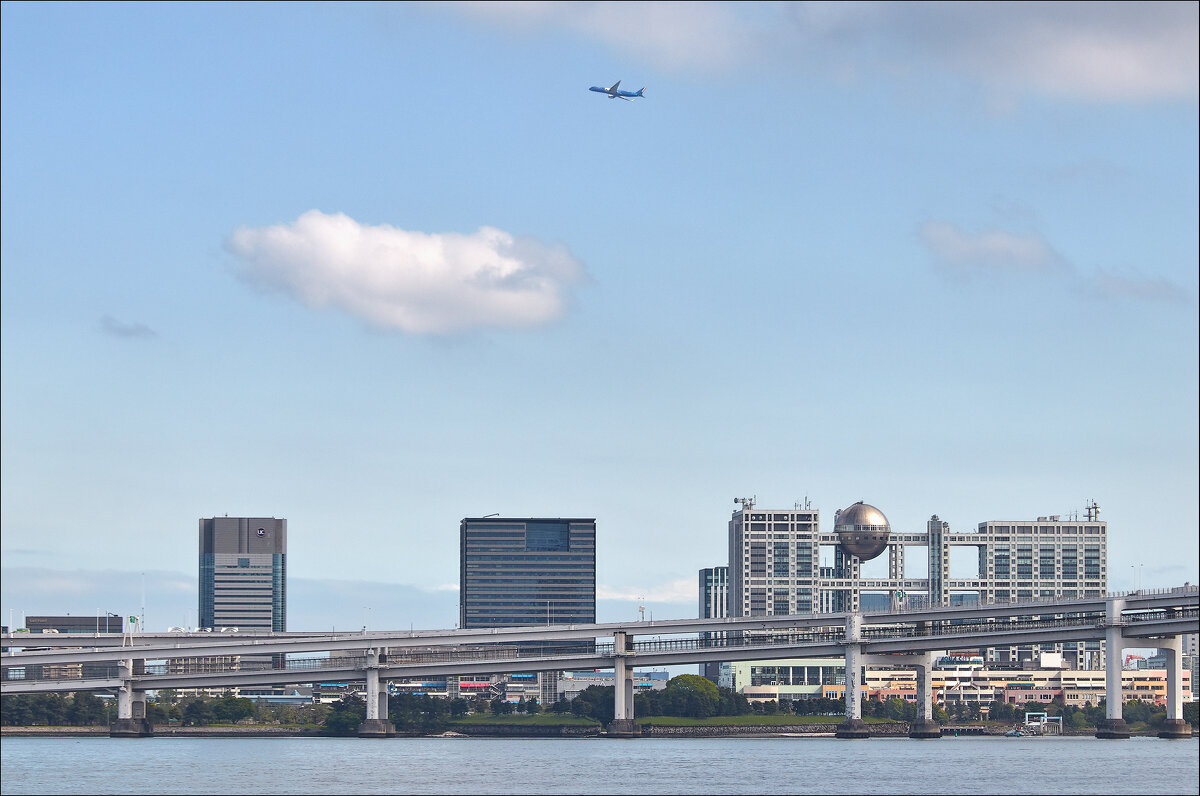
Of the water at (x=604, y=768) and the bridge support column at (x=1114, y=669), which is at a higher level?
the bridge support column at (x=1114, y=669)

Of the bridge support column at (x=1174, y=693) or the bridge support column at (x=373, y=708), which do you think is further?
the bridge support column at (x=373, y=708)

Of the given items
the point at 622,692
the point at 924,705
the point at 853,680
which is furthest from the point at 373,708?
the point at 924,705

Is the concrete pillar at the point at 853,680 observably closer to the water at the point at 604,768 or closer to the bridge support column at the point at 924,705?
the bridge support column at the point at 924,705

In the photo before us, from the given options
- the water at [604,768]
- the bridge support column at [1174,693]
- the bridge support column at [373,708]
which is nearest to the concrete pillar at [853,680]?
the water at [604,768]

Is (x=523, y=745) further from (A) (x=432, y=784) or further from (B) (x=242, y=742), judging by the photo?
(A) (x=432, y=784)

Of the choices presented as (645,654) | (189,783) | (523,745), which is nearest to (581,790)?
(189,783)

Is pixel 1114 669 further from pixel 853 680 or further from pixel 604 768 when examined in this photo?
pixel 604 768
